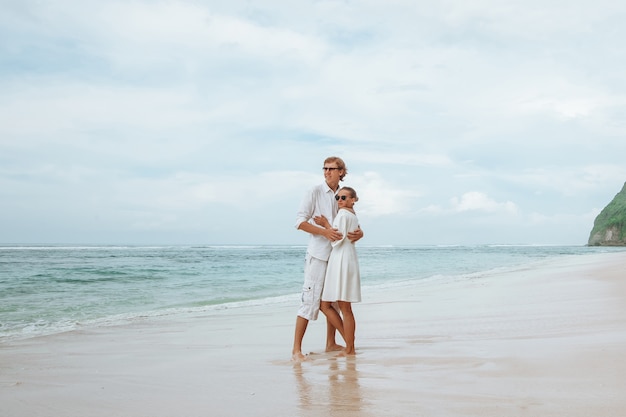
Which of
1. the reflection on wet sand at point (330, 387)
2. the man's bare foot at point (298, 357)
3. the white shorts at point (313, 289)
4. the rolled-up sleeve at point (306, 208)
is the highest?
the rolled-up sleeve at point (306, 208)

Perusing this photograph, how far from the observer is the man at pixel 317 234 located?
16.3ft

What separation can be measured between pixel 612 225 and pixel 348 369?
A: 111 metres

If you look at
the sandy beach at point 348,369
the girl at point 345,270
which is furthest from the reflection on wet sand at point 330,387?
the girl at point 345,270

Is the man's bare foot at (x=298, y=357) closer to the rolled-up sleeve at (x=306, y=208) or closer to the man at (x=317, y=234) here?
the man at (x=317, y=234)

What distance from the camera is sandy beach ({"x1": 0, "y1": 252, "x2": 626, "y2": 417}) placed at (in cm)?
306

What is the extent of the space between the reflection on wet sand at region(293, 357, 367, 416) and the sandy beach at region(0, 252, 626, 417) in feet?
0.04

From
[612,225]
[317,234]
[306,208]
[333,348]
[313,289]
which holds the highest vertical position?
[612,225]

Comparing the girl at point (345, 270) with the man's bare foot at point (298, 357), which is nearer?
the man's bare foot at point (298, 357)

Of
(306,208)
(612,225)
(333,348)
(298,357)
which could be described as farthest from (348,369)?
(612,225)

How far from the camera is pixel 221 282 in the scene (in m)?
17.9

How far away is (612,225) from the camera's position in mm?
101250

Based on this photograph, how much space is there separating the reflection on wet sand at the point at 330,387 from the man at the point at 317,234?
0.51 meters

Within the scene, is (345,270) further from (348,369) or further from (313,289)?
(348,369)

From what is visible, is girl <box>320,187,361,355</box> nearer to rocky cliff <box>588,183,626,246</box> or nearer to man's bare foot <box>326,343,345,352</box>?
man's bare foot <box>326,343,345,352</box>
